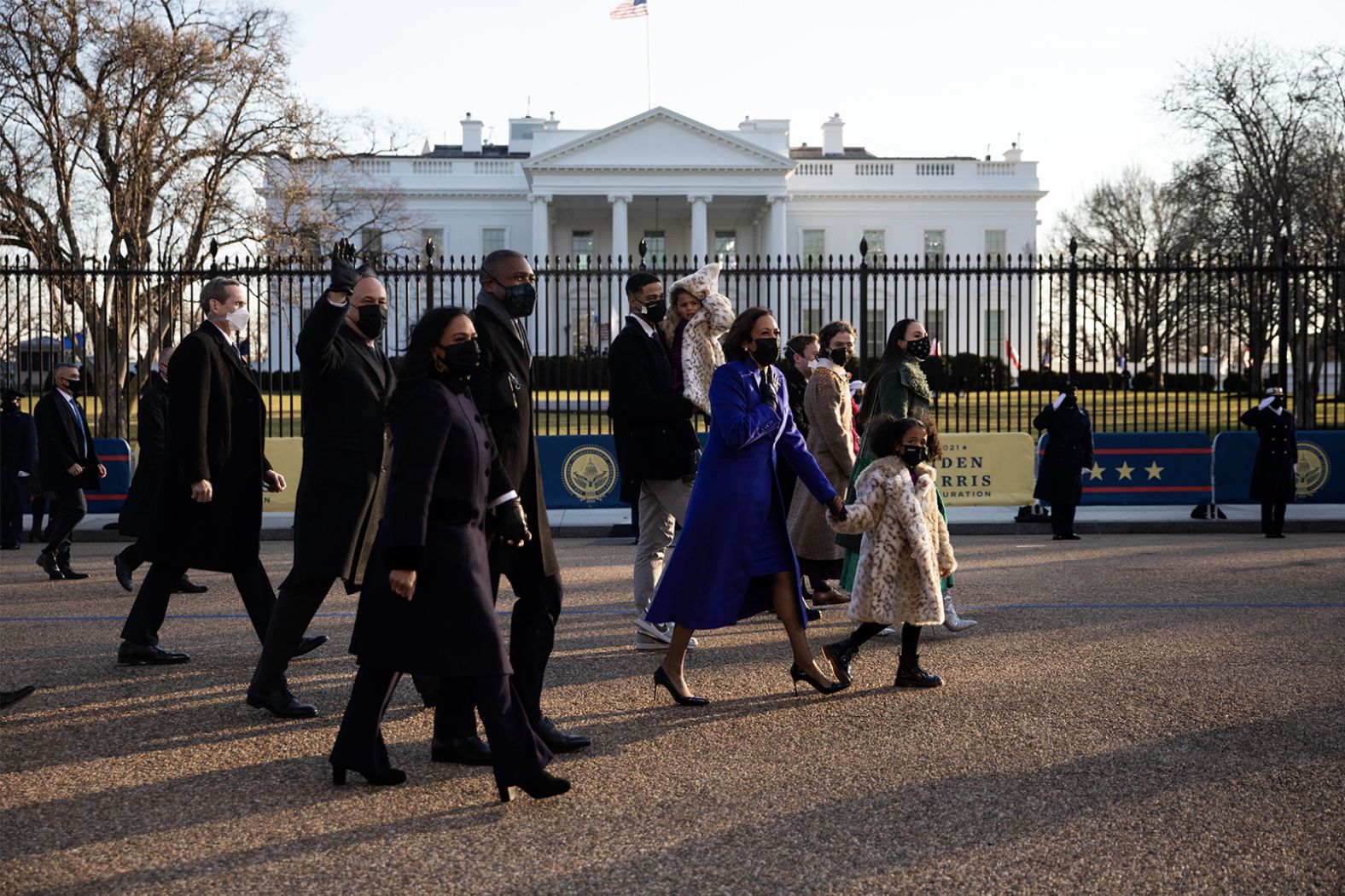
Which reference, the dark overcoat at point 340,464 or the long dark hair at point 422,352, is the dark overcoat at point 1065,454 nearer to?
the dark overcoat at point 340,464

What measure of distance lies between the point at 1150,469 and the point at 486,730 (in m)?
12.6

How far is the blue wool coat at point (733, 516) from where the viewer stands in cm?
559

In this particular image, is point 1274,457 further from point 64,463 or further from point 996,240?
point 996,240

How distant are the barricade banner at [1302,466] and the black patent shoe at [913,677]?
32.9 ft

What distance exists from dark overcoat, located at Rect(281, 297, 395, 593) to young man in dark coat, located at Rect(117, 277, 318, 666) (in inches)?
25.9

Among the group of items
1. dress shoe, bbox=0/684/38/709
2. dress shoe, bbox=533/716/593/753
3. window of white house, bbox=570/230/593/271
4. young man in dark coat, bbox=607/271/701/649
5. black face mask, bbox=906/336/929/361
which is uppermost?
window of white house, bbox=570/230/593/271

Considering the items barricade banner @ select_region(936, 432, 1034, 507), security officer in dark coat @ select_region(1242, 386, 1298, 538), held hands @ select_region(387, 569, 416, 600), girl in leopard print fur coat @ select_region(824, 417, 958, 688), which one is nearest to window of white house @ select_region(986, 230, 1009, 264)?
barricade banner @ select_region(936, 432, 1034, 507)

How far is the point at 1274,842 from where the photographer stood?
12.7 ft

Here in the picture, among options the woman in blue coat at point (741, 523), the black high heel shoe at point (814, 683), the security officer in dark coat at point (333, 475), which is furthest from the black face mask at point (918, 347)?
the security officer in dark coat at point (333, 475)

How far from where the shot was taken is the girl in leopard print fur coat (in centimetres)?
604

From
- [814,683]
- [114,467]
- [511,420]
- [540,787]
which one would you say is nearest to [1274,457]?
[814,683]

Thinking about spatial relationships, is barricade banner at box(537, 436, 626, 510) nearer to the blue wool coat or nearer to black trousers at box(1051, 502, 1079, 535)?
black trousers at box(1051, 502, 1079, 535)

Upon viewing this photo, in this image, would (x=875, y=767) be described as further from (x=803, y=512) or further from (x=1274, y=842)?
(x=803, y=512)

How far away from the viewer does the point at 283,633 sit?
216 inches
